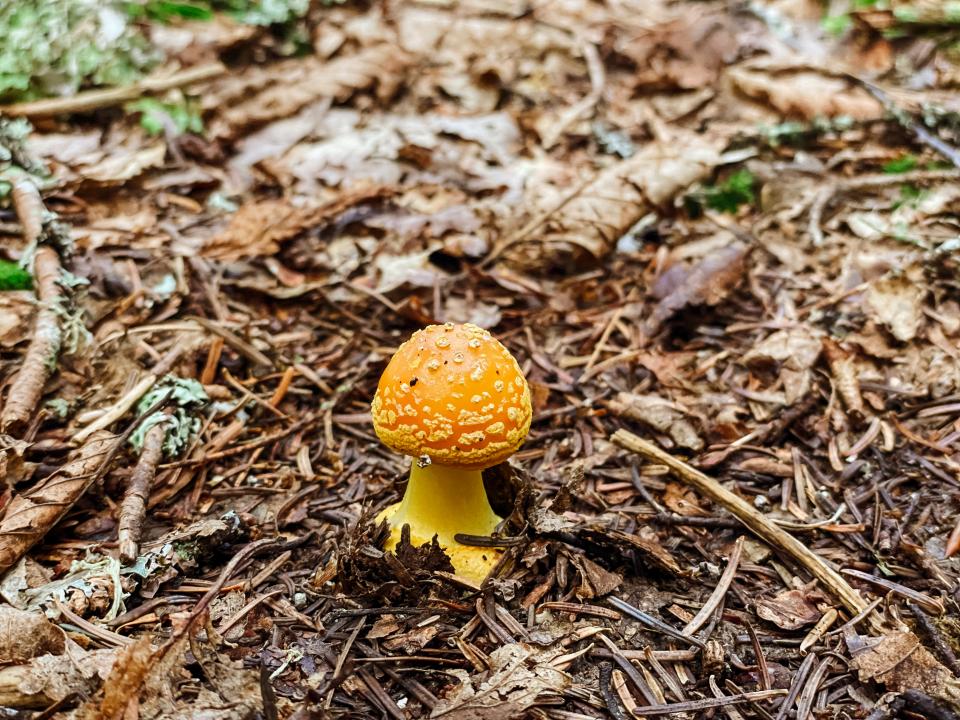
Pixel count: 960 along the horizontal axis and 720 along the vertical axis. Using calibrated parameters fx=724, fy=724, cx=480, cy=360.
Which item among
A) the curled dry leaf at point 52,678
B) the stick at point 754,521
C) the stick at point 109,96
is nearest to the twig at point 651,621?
the stick at point 754,521

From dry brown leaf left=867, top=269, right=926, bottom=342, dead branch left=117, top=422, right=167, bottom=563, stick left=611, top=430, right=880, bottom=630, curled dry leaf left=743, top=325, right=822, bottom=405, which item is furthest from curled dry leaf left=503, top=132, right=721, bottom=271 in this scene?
dead branch left=117, top=422, right=167, bottom=563

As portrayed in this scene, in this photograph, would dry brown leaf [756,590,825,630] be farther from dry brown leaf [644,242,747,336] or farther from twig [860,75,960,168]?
twig [860,75,960,168]

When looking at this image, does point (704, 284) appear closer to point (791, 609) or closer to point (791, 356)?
point (791, 356)

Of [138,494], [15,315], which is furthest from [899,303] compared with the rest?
[15,315]

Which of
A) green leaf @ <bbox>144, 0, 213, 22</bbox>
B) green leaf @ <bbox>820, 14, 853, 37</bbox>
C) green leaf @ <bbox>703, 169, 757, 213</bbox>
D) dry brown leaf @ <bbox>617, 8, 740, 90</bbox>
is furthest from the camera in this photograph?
green leaf @ <bbox>820, 14, 853, 37</bbox>

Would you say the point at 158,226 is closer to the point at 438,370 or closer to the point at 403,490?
the point at 403,490
